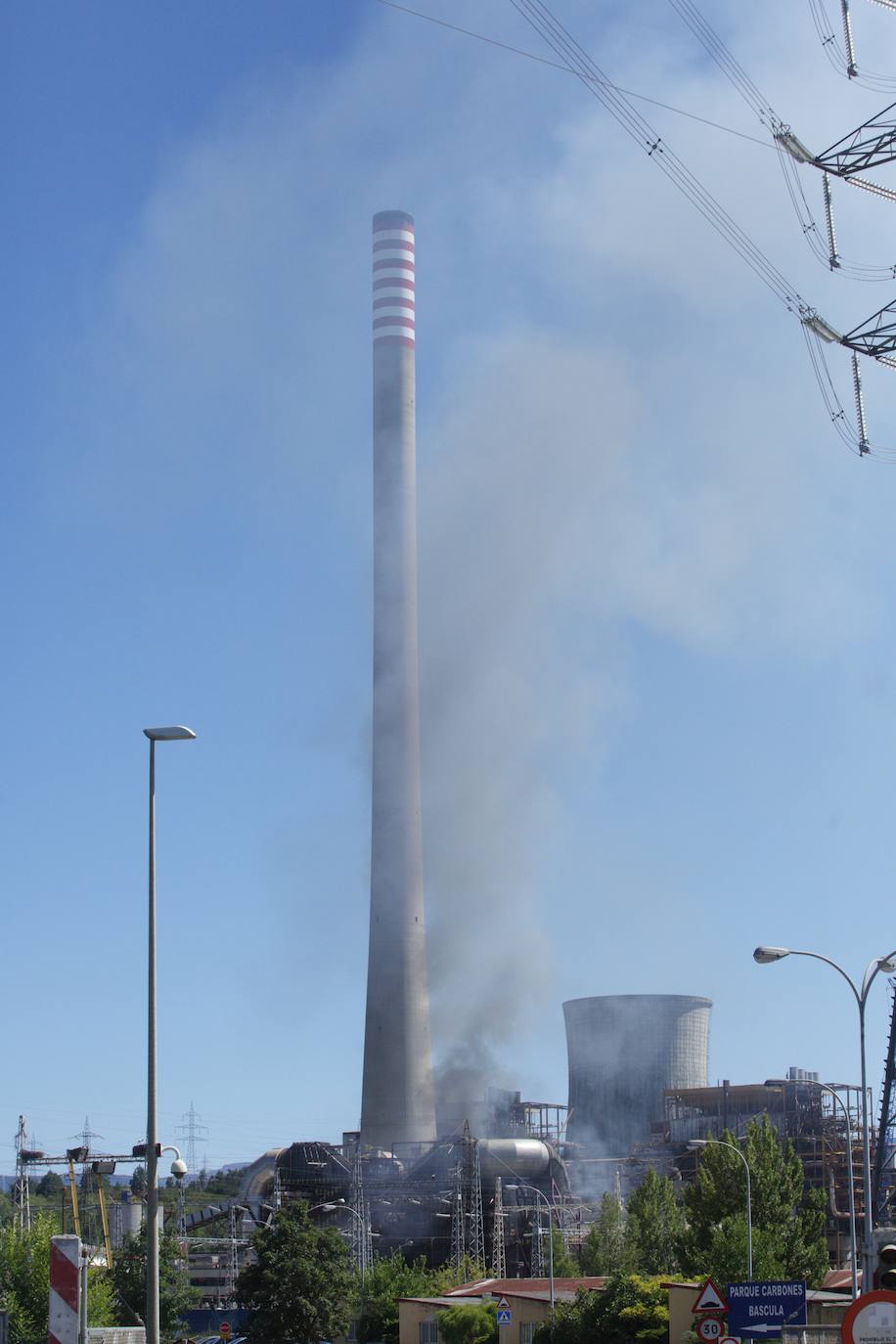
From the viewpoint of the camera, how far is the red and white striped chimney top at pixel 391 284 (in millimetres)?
103188

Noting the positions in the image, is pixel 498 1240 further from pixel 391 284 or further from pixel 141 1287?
pixel 391 284

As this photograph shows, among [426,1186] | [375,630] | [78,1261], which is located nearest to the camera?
[78,1261]

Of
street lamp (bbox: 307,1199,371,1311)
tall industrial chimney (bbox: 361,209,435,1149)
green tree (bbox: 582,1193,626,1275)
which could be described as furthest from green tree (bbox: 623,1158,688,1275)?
tall industrial chimney (bbox: 361,209,435,1149)

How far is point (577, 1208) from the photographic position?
9575cm

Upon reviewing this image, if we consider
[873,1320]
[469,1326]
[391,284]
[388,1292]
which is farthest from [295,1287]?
[391,284]

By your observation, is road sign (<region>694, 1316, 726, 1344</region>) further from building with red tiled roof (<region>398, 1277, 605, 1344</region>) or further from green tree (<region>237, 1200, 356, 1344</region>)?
green tree (<region>237, 1200, 356, 1344</region>)

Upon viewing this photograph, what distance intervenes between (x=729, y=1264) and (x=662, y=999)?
6390cm

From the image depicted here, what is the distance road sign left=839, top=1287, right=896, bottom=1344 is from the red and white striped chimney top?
97.0 meters

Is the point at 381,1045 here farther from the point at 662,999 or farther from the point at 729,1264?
the point at 729,1264

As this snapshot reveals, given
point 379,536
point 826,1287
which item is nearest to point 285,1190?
point 379,536

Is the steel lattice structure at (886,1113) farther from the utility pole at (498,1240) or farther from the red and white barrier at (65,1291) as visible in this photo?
the red and white barrier at (65,1291)

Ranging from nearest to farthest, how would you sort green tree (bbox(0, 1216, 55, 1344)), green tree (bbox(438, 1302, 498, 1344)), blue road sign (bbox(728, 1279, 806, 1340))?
blue road sign (bbox(728, 1279, 806, 1340)) < green tree (bbox(438, 1302, 498, 1344)) < green tree (bbox(0, 1216, 55, 1344))

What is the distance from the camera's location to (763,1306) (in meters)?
19.1

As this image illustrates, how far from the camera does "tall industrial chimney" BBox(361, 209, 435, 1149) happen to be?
98875 millimetres
